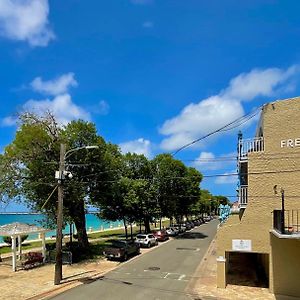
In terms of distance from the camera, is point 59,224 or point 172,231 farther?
point 172,231

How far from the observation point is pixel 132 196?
40594 mm

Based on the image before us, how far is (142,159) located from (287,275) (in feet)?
96.2

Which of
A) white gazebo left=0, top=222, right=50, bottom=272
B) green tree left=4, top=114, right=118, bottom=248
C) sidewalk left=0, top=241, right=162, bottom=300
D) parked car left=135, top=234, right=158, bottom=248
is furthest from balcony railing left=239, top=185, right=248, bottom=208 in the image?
parked car left=135, top=234, right=158, bottom=248

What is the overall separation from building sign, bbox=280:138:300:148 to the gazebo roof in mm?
17705

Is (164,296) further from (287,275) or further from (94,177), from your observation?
(94,177)

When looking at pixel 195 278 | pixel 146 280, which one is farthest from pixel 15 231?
pixel 195 278

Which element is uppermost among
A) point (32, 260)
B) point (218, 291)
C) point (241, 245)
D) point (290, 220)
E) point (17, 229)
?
point (290, 220)

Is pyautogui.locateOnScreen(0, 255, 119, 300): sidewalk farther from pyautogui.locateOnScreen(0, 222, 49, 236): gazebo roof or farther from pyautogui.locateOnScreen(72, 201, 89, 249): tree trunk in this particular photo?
pyautogui.locateOnScreen(72, 201, 89, 249): tree trunk

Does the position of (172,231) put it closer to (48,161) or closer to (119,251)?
(119,251)

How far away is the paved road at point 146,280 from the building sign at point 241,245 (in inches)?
136

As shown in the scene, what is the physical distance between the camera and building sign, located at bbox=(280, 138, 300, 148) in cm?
1839

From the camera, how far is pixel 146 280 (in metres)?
21.9

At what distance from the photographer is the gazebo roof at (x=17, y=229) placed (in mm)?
25656

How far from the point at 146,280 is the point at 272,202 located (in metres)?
8.42
